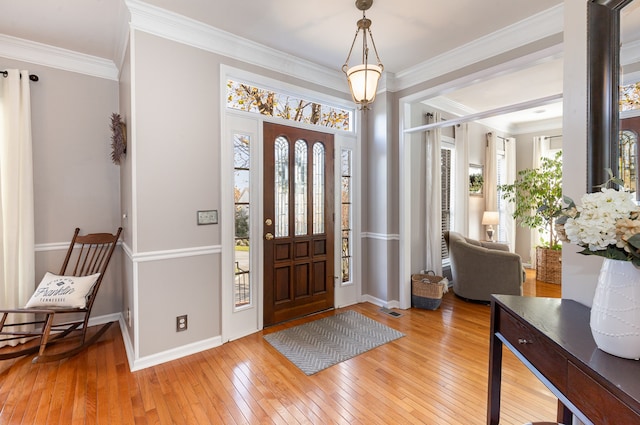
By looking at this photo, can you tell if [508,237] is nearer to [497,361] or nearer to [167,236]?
[497,361]

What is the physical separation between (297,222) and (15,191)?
263 centimetres

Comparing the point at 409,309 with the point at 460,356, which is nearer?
the point at 460,356

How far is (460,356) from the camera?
8.61ft

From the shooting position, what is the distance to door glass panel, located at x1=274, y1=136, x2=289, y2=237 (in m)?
3.25

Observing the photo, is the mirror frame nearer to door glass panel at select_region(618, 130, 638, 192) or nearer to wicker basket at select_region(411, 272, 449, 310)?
door glass panel at select_region(618, 130, 638, 192)

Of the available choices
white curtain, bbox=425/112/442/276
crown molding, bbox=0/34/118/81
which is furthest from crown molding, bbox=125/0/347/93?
white curtain, bbox=425/112/442/276

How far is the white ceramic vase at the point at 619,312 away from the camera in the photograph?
897 millimetres

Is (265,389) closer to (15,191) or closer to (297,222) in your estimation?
(297,222)

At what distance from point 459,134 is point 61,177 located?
5.26m

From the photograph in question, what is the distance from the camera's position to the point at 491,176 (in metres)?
5.48

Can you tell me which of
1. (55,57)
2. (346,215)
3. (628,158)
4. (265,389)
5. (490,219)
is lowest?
(265,389)

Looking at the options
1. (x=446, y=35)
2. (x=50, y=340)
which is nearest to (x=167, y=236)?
(x=50, y=340)

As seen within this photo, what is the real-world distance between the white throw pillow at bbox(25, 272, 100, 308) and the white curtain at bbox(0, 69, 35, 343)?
335 mm

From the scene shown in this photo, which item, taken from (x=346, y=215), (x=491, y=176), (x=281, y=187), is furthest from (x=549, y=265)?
(x=281, y=187)
